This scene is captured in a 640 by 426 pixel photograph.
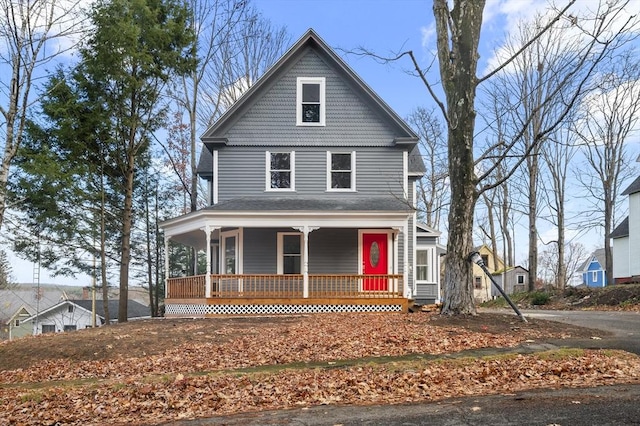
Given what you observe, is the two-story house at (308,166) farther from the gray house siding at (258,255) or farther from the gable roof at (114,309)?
the gable roof at (114,309)

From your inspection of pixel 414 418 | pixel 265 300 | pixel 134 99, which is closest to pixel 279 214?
pixel 265 300

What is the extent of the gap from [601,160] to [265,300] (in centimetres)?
2404

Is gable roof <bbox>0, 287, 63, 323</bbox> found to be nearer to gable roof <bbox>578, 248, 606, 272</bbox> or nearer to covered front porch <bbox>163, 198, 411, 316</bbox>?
covered front porch <bbox>163, 198, 411, 316</bbox>

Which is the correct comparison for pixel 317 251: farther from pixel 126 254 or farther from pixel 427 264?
pixel 126 254

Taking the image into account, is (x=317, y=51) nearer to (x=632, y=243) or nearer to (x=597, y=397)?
(x=597, y=397)

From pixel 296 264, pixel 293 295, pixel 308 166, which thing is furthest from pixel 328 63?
pixel 293 295

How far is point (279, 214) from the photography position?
16688 millimetres

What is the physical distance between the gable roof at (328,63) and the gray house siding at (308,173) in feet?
2.17

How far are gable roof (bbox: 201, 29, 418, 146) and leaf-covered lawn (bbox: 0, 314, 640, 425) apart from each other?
29.6 ft

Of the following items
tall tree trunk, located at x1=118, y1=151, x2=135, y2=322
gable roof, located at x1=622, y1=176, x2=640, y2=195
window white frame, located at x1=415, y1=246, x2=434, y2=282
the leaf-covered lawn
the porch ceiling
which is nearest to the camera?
the leaf-covered lawn

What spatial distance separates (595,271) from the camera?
53.3 meters

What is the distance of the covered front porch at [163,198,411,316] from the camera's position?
55.0 feet

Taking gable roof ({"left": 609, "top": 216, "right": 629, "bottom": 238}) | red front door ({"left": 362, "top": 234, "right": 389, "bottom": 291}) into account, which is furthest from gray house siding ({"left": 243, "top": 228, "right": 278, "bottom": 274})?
gable roof ({"left": 609, "top": 216, "right": 629, "bottom": 238})

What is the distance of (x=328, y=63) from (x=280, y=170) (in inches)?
165
